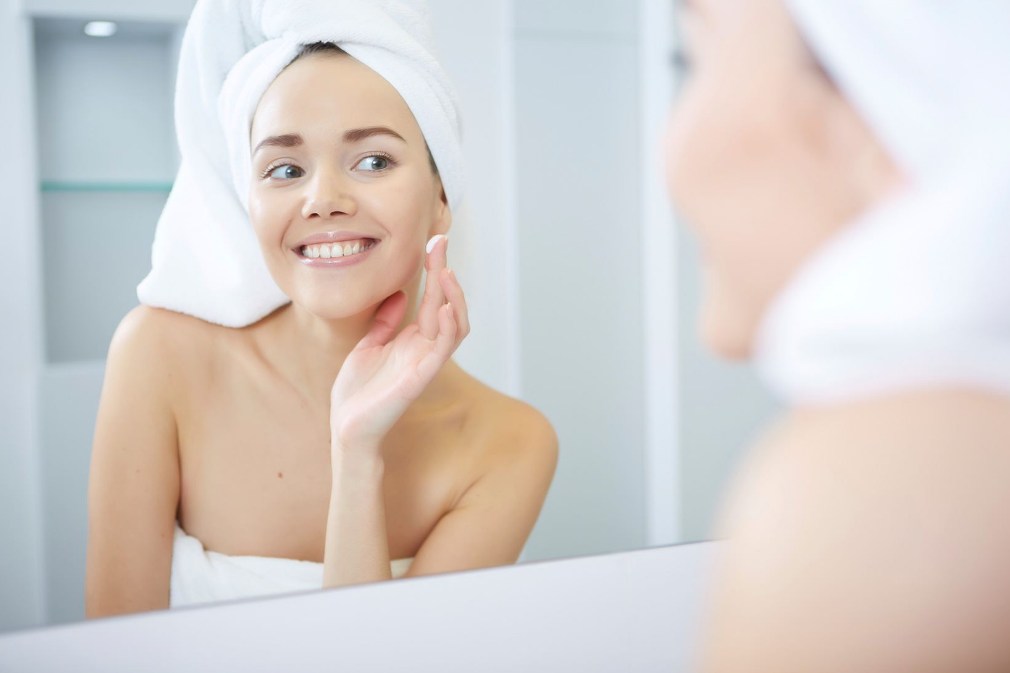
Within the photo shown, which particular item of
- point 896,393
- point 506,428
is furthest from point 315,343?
point 896,393

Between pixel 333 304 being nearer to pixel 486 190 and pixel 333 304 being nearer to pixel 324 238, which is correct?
pixel 324 238

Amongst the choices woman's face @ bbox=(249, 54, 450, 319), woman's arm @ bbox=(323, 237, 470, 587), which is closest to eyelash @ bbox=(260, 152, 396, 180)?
woman's face @ bbox=(249, 54, 450, 319)

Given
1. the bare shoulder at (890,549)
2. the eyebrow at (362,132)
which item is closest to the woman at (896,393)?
the bare shoulder at (890,549)

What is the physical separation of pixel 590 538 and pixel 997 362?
953mm

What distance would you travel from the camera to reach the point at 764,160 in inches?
19.4

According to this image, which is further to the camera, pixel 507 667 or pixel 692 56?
pixel 507 667

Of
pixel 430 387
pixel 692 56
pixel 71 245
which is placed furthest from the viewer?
pixel 430 387

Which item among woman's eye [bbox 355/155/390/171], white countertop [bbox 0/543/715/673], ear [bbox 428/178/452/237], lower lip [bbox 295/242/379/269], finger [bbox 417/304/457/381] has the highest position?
woman's eye [bbox 355/155/390/171]

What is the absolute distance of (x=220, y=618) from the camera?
1146 mm

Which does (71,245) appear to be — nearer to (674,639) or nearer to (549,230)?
(549,230)

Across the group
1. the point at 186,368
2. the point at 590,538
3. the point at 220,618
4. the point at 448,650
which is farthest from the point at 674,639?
the point at 186,368

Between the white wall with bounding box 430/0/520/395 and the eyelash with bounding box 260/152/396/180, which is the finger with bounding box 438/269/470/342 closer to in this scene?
the white wall with bounding box 430/0/520/395

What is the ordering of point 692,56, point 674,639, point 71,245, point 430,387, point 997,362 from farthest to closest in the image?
1. point 674,639
2. point 430,387
3. point 71,245
4. point 692,56
5. point 997,362

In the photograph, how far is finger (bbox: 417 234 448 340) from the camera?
1.15m
